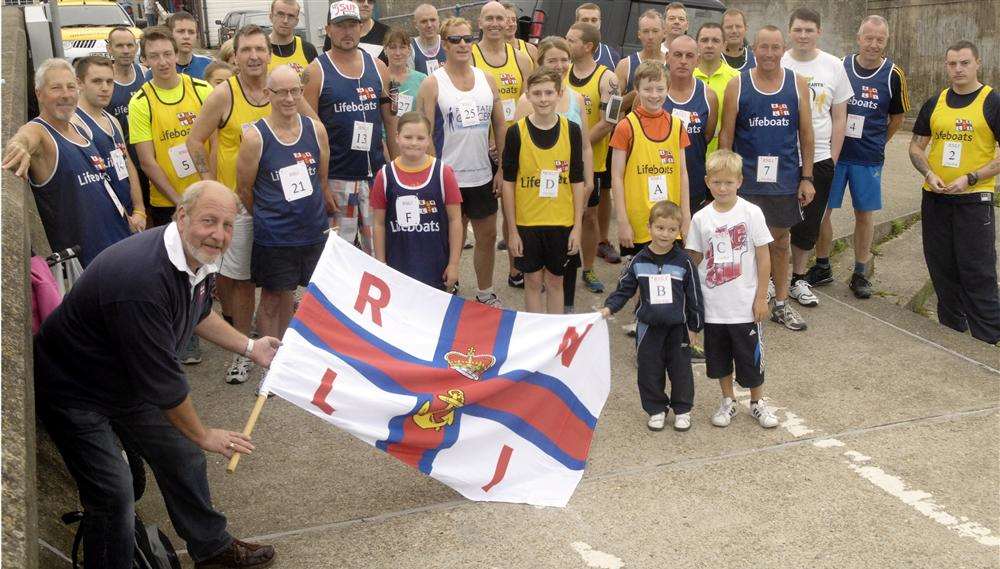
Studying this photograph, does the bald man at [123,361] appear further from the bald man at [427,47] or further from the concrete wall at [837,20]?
the concrete wall at [837,20]

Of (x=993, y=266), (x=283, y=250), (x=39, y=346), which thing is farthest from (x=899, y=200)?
(x=39, y=346)

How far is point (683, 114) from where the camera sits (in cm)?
736

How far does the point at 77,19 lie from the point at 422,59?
564 inches

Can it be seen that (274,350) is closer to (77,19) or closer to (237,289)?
(237,289)

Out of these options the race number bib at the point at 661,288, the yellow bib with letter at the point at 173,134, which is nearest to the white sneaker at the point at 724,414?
the race number bib at the point at 661,288

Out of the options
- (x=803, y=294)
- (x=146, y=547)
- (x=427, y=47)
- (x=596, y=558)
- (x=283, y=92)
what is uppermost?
(x=427, y=47)

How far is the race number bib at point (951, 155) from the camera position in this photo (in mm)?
7855

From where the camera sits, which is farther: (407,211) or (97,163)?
(407,211)

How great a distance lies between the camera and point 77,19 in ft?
66.9

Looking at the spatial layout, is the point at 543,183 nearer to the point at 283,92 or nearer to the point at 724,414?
the point at 283,92

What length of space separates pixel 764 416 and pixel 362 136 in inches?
135

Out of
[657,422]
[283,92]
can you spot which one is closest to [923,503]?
[657,422]

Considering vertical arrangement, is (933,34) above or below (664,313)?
above

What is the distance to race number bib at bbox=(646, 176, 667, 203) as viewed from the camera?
22.6ft
